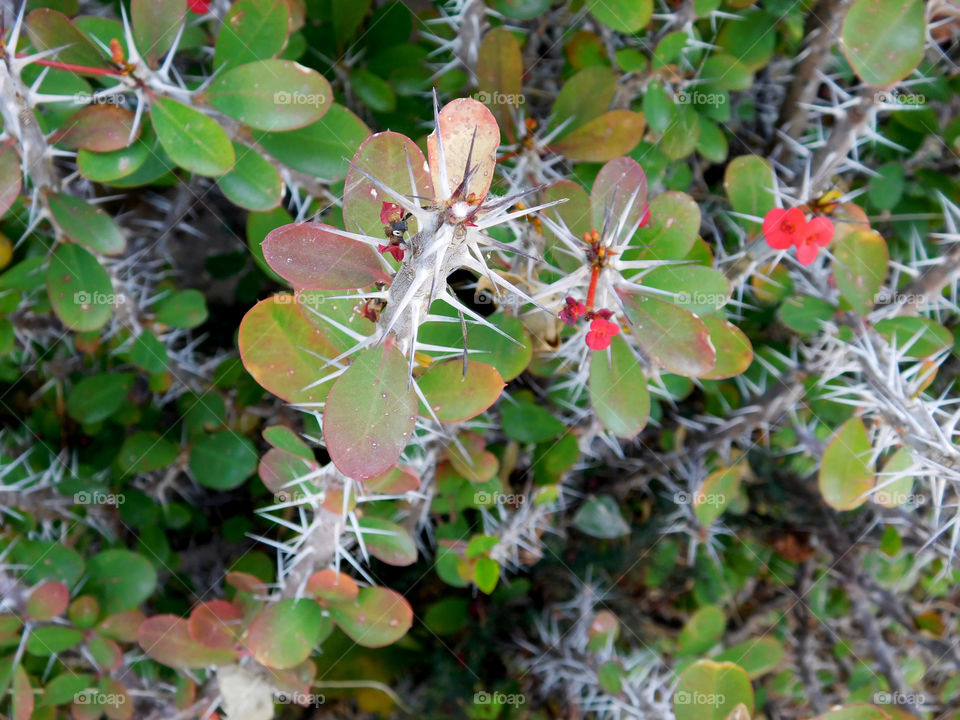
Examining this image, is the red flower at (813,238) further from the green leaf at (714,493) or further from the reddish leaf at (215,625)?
the reddish leaf at (215,625)

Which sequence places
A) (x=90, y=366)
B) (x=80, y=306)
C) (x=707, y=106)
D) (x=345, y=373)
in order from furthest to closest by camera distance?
1. (x=90, y=366)
2. (x=707, y=106)
3. (x=80, y=306)
4. (x=345, y=373)

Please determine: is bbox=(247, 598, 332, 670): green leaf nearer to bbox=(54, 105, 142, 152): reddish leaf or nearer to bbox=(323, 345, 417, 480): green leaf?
bbox=(323, 345, 417, 480): green leaf

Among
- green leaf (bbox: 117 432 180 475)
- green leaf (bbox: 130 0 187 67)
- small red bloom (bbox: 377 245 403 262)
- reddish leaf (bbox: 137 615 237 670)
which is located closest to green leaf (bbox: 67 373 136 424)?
green leaf (bbox: 117 432 180 475)

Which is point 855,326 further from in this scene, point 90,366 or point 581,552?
point 90,366

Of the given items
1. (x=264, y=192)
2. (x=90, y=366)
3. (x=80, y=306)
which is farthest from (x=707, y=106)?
(x=90, y=366)

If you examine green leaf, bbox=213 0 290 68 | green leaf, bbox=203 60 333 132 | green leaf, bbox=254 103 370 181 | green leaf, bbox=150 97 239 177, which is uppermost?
green leaf, bbox=213 0 290 68

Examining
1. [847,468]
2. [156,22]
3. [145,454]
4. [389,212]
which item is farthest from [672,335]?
[145,454]

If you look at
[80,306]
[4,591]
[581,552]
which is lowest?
[581,552]

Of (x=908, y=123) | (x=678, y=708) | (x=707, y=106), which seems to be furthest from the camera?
(x=908, y=123)
